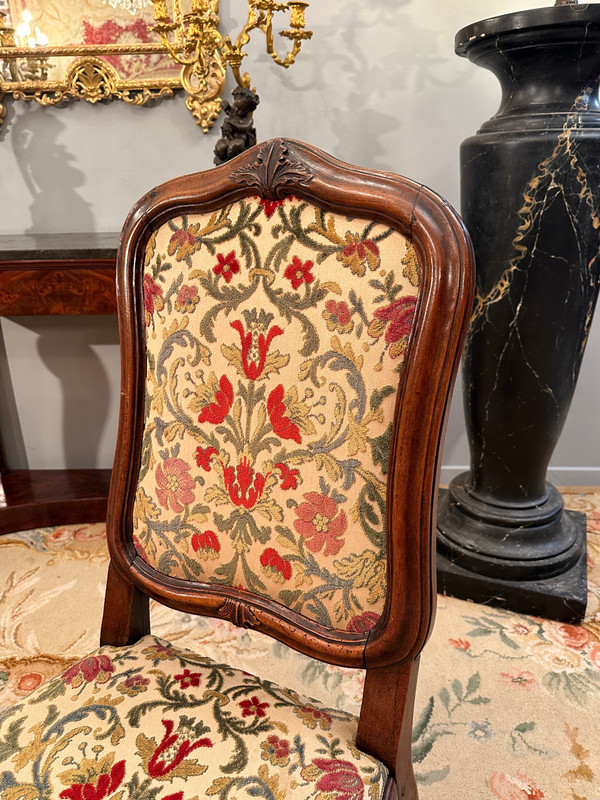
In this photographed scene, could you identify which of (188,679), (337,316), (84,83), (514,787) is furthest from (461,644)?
(84,83)

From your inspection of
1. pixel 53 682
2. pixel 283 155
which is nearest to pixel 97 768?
pixel 53 682

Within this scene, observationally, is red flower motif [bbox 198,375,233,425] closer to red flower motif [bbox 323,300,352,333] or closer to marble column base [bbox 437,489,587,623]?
red flower motif [bbox 323,300,352,333]

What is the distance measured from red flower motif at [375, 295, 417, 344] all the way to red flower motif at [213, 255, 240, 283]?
0.19 metres

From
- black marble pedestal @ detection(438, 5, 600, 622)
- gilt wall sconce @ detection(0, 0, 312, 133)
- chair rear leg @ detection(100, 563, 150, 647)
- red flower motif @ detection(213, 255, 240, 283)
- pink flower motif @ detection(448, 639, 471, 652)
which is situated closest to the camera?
red flower motif @ detection(213, 255, 240, 283)

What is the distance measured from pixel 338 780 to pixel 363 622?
164mm

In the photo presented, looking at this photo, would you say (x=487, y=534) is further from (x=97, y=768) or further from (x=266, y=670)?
(x=97, y=768)

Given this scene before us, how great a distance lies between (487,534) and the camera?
174 centimetres

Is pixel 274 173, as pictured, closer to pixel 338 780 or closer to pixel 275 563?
pixel 275 563

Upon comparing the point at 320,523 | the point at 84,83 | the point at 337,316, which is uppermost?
the point at 84,83

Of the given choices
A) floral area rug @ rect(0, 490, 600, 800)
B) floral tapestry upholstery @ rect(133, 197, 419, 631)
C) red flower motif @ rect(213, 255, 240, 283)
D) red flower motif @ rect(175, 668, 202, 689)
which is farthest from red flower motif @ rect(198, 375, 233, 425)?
floral area rug @ rect(0, 490, 600, 800)

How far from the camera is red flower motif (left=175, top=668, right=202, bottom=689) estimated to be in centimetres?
81

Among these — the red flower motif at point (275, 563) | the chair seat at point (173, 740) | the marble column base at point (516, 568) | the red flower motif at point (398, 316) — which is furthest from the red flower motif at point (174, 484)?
the marble column base at point (516, 568)

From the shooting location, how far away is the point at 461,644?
1.58 m

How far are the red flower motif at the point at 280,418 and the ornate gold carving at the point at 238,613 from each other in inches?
8.9
